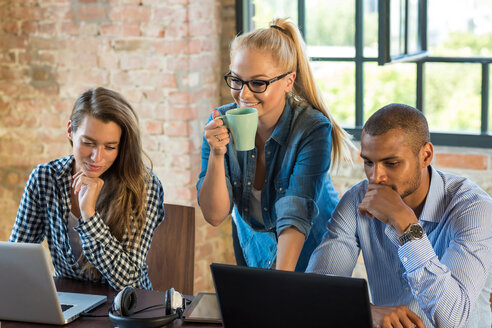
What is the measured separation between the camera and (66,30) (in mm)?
3408

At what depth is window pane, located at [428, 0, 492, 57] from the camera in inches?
222

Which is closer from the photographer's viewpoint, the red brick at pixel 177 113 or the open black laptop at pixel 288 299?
the open black laptop at pixel 288 299

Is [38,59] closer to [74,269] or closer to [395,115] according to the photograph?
[74,269]

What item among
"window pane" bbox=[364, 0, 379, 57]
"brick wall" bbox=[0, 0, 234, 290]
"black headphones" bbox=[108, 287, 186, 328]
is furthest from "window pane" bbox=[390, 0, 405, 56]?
"black headphones" bbox=[108, 287, 186, 328]

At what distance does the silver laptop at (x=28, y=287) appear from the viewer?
1.63 meters

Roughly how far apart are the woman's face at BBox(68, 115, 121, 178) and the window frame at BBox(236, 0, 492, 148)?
4.42 feet

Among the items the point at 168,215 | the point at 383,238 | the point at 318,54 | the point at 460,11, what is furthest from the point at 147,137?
the point at 460,11

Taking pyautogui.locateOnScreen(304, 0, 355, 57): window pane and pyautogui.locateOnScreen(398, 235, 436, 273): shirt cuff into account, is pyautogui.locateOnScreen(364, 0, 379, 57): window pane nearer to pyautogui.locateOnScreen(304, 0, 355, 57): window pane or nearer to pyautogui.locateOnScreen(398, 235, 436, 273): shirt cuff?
pyautogui.locateOnScreen(304, 0, 355, 57): window pane

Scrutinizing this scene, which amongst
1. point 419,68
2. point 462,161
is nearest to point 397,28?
point 419,68

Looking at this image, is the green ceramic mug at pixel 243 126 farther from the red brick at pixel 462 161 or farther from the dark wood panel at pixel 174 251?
the red brick at pixel 462 161

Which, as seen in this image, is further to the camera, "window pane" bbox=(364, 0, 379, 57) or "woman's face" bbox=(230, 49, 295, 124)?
"window pane" bbox=(364, 0, 379, 57)

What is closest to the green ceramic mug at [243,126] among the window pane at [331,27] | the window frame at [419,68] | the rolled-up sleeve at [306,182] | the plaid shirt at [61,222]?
the rolled-up sleeve at [306,182]

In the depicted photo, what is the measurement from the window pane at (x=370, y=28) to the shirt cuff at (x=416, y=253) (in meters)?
1.76

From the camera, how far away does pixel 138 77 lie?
330 cm
